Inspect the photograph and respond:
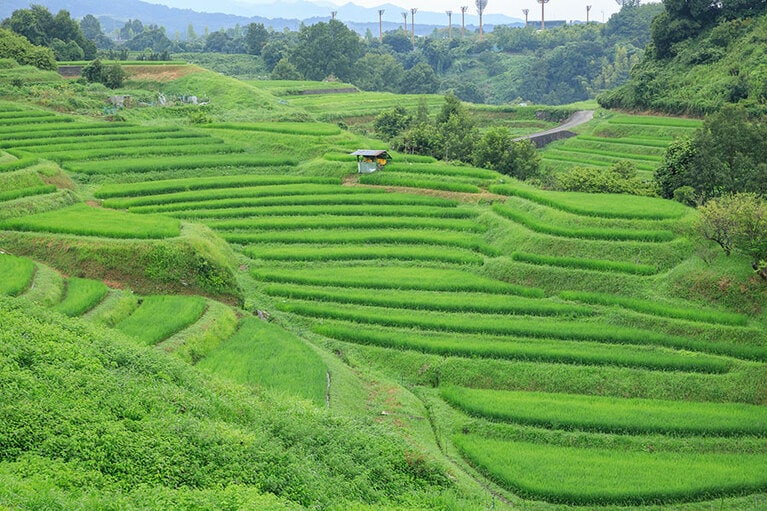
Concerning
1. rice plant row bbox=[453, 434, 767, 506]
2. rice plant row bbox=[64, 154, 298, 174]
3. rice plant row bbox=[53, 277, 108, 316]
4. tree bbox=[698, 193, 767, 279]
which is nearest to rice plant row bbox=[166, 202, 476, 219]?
rice plant row bbox=[64, 154, 298, 174]

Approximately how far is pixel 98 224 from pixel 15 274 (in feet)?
18.0

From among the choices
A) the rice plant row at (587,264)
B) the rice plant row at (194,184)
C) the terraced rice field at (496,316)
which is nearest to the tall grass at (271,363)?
the terraced rice field at (496,316)

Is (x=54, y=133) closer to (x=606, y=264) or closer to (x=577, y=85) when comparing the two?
(x=606, y=264)

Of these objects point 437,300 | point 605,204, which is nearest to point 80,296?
point 437,300

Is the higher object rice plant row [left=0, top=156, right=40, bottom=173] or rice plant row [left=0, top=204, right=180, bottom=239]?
rice plant row [left=0, top=156, right=40, bottom=173]

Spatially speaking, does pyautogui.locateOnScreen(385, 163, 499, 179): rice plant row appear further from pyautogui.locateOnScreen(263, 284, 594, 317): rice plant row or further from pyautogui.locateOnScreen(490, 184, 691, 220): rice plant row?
pyautogui.locateOnScreen(263, 284, 594, 317): rice plant row

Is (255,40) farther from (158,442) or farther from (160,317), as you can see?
(158,442)

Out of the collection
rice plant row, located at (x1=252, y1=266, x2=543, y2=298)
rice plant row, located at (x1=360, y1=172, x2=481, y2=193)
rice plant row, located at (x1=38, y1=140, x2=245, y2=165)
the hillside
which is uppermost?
the hillside

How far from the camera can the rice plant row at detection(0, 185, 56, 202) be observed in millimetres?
34094

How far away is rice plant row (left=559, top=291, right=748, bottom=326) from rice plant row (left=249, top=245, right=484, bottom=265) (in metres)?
5.16

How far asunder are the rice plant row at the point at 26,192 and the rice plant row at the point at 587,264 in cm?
2084

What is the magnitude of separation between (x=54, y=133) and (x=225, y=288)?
24322 millimetres

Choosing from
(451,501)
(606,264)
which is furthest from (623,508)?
(606,264)

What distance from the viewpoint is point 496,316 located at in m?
28.2
